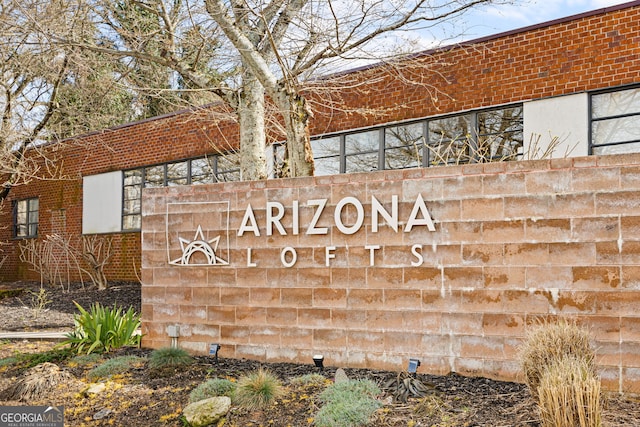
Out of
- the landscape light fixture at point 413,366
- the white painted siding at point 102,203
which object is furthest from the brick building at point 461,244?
the white painted siding at point 102,203

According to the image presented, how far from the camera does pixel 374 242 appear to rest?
6723 mm

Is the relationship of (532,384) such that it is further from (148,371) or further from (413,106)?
(413,106)

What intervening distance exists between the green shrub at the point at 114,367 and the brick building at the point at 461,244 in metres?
0.64

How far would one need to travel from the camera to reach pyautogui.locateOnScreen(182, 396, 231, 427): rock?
5.62 meters

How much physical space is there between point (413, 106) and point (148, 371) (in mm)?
7558

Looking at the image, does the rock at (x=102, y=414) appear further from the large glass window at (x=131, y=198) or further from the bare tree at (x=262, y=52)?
the large glass window at (x=131, y=198)

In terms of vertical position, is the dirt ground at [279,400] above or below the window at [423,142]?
below

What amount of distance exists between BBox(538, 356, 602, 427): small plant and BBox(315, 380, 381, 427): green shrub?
4.55 ft

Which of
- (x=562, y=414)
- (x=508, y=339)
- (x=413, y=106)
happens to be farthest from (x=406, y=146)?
(x=562, y=414)

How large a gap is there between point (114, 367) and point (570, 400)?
188 inches

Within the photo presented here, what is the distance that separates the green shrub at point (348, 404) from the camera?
5.09 meters

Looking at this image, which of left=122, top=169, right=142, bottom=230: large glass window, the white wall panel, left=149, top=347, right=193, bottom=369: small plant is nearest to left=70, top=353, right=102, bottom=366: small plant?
left=149, top=347, right=193, bottom=369: small plant

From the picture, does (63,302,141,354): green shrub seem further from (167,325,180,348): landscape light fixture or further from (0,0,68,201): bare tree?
(0,0,68,201): bare tree

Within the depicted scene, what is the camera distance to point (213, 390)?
6.11m
